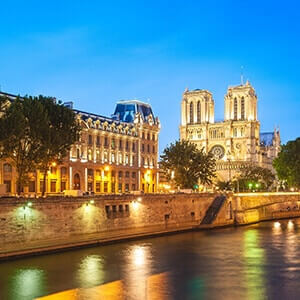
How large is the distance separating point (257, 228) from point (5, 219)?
4188 centimetres

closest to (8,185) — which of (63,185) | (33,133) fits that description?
(63,185)

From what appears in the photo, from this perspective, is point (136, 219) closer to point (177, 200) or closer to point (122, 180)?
point (177, 200)

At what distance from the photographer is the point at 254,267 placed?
43.3 m

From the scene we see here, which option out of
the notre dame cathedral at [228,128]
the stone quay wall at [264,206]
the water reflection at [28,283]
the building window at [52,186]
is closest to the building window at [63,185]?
the building window at [52,186]

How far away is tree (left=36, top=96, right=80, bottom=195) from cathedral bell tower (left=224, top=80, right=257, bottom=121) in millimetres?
117703

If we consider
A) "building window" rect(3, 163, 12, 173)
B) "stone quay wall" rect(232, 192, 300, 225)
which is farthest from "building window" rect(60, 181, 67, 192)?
"stone quay wall" rect(232, 192, 300, 225)

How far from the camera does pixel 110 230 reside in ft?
189

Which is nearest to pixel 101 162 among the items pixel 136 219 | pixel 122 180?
pixel 122 180

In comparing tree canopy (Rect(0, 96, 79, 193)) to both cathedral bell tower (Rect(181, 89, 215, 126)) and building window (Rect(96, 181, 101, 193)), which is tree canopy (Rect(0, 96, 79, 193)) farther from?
cathedral bell tower (Rect(181, 89, 215, 126))

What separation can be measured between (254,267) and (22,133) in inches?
1058

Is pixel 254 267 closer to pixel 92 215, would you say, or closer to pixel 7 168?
pixel 92 215

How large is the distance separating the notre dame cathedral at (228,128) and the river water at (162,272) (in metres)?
110

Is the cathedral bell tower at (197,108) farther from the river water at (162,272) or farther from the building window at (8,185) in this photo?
the river water at (162,272)

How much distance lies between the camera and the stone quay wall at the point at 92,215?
46219 mm
